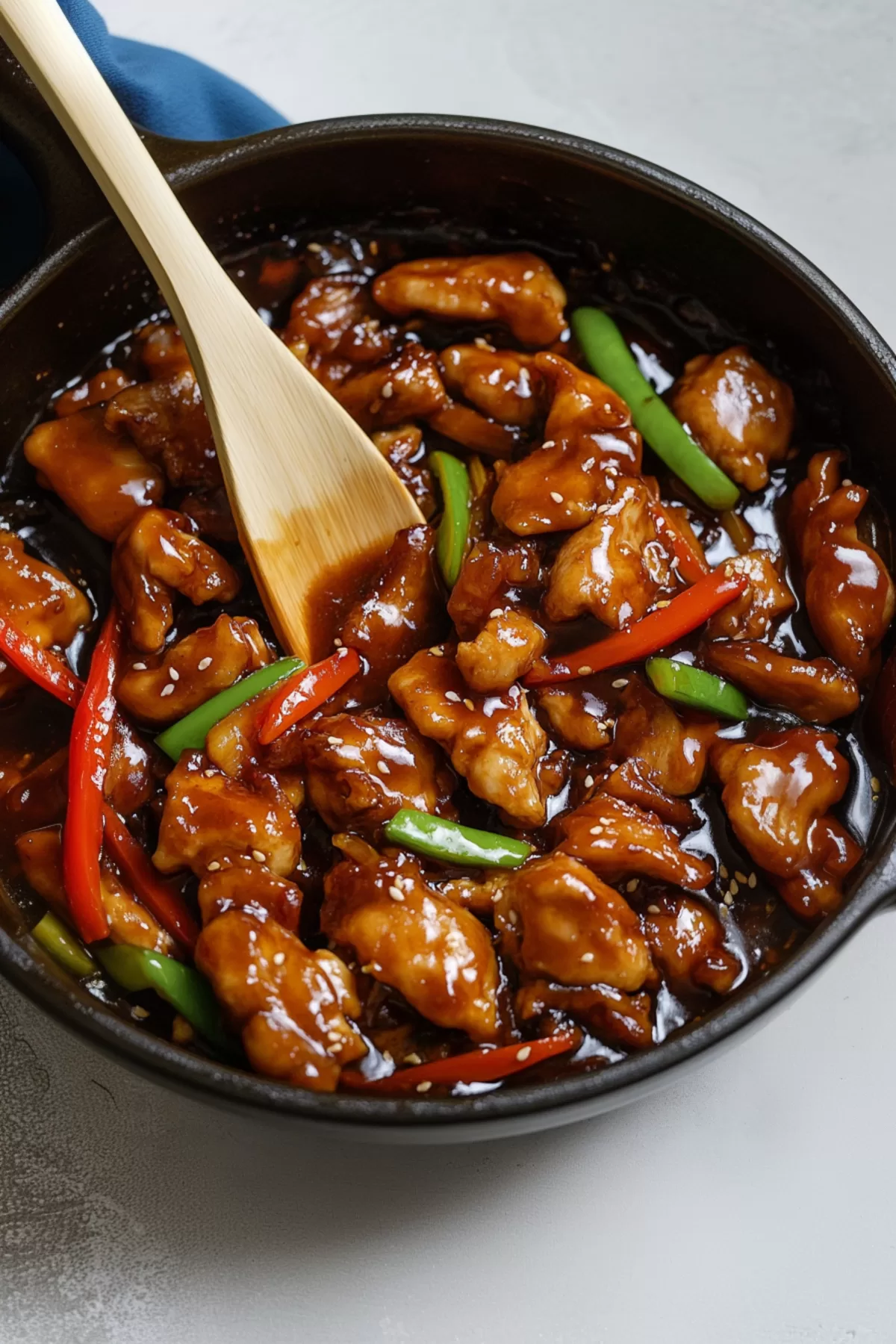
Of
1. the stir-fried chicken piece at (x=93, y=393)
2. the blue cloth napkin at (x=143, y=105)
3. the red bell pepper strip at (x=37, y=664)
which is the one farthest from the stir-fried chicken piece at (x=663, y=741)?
the blue cloth napkin at (x=143, y=105)

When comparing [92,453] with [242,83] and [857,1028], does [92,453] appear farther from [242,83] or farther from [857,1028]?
[857,1028]

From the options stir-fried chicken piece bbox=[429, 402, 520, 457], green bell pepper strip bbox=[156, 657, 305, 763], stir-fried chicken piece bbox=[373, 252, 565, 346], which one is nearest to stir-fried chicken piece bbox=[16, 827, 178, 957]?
green bell pepper strip bbox=[156, 657, 305, 763]

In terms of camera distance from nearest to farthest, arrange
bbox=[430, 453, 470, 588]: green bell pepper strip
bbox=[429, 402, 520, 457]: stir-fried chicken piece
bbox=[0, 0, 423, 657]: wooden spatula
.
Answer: bbox=[0, 0, 423, 657]: wooden spatula, bbox=[430, 453, 470, 588]: green bell pepper strip, bbox=[429, 402, 520, 457]: stir-fried chicken piece

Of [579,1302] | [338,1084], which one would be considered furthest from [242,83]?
[579,1302]

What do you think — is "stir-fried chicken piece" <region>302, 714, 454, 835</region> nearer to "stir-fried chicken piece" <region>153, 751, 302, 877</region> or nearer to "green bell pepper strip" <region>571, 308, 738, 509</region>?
"stir-fried chicken piece" <region>153, 751, 302, 877</region>

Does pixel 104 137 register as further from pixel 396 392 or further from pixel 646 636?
pixel 646 636

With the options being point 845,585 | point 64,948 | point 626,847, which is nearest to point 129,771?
point 64,948
